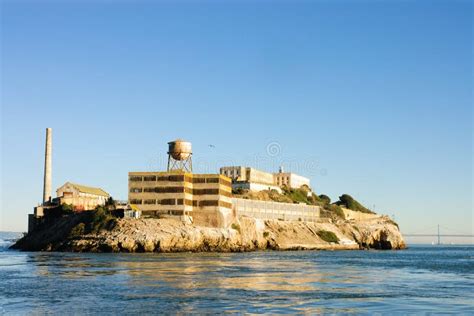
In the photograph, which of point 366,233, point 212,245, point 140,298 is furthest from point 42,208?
point 140,298

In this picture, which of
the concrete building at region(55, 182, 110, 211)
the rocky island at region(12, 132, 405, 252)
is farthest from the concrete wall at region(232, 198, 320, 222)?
the concrete building at region(55, 182, 110, 211)

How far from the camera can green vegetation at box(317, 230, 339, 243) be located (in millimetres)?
168125

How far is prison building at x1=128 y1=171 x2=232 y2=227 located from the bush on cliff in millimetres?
39164

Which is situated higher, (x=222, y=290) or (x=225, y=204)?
(x=225, y=204)

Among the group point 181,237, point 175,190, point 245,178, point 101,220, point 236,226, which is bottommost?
point 181,237

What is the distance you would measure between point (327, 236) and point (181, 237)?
57646mm

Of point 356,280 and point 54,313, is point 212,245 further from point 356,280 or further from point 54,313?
point 54,313

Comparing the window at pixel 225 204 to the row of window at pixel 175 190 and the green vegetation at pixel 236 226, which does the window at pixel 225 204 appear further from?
the green vegetation at pixel 236 226

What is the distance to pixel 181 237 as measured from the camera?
122750 millimetres

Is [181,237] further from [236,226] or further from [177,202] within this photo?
[236,226]

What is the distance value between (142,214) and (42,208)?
29.7 metres

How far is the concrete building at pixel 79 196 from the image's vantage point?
494ft

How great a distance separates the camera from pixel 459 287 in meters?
56.1

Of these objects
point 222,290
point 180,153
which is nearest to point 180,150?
point 180,153
